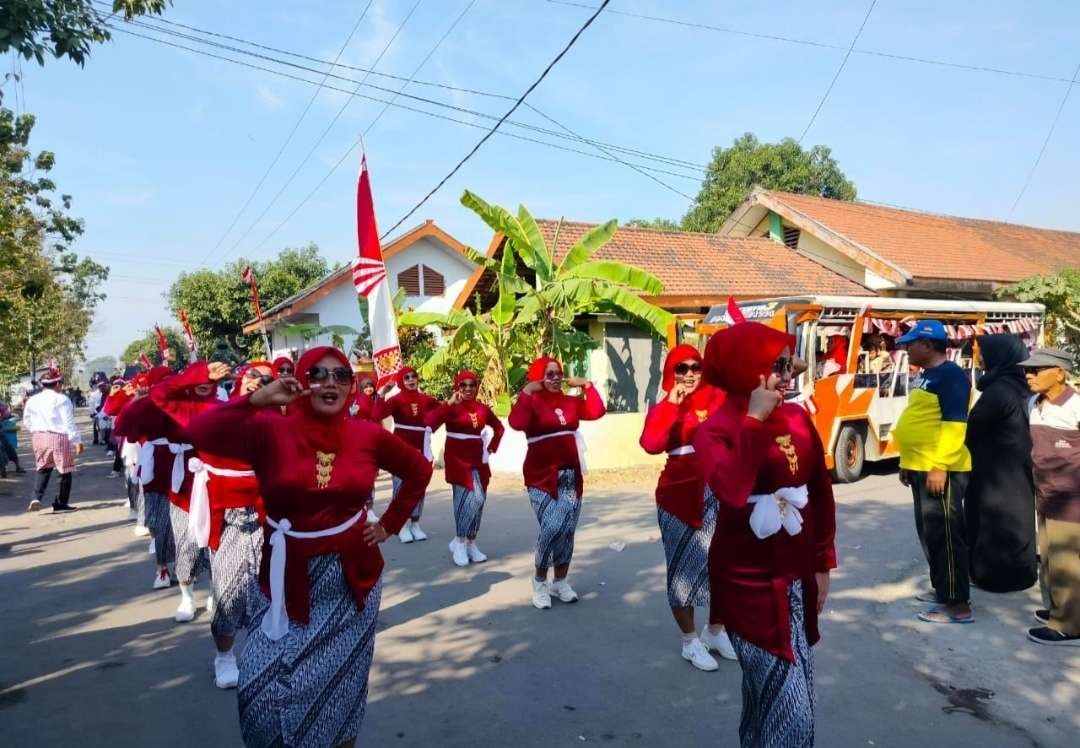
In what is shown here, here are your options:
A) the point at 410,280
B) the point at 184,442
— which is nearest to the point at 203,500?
the point at 184,442

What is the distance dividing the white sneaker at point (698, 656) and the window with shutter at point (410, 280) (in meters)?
21.0

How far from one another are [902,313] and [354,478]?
11.5m

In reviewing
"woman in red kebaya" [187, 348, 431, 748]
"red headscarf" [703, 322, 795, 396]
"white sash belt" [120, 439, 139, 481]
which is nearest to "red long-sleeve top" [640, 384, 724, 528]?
"red headscarf" [703, 322, 795, 396]

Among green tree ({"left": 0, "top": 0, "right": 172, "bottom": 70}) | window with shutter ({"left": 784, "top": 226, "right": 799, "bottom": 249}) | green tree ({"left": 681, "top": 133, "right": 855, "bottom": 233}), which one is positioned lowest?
green tree ({"left": 0, "top": 0, "right": 172, "bottom": 70})

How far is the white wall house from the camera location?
938 inches

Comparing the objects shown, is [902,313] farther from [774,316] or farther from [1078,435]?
[1078,435]

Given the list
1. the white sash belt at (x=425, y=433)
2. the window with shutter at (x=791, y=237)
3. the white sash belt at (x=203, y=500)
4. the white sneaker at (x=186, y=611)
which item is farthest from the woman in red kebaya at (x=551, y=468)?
the window with shutter at (x=791, y=237)

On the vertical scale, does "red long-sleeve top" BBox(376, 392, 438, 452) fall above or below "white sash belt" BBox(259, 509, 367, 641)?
above

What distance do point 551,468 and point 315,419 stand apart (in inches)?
120

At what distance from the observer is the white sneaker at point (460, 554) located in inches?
295

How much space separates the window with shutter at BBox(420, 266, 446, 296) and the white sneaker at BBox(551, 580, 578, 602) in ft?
65.2

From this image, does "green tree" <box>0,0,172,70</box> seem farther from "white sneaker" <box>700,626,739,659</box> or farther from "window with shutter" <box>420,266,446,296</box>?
"window with shutter" <box>420,266,446,296</box>

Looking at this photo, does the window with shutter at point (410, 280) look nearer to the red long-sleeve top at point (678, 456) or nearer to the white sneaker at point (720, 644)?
the red long-sleeve top at point (678, 456)

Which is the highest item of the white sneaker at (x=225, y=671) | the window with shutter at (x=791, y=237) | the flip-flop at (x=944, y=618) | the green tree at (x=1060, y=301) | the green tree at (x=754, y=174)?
the green tree at (x=754, y=174)
